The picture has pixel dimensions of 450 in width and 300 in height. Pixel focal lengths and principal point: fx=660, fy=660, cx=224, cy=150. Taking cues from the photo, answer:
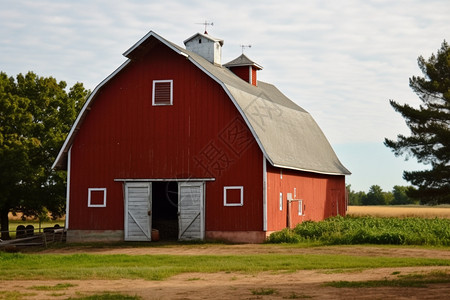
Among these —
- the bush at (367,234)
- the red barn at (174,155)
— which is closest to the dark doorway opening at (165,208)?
the red barn at (174,155)

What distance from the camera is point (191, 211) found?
25766 millimetres

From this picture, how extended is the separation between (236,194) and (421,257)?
331 inches

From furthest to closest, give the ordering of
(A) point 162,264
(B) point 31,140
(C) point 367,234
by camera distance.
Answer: (B) point 31,140 < (C) point 367,234 < (A) point 162,264

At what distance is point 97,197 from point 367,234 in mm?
10762

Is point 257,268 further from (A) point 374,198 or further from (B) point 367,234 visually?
(A) point 374,198

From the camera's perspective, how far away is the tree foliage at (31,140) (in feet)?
109

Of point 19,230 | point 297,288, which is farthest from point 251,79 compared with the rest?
point 297,288

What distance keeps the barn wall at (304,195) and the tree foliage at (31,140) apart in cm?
1245

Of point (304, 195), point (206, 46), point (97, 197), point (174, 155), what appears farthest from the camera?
point (206, 46)

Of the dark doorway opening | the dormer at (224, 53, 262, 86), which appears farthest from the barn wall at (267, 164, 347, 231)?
the dormer at (224, 53, 262, 86)

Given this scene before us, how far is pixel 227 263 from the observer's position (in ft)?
60.1

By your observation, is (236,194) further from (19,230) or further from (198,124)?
(19,230)

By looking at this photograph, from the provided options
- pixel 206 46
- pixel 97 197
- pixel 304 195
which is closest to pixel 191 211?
pixel 97 197

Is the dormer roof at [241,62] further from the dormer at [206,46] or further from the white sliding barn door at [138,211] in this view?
the white sliding barn door at [138,211]
